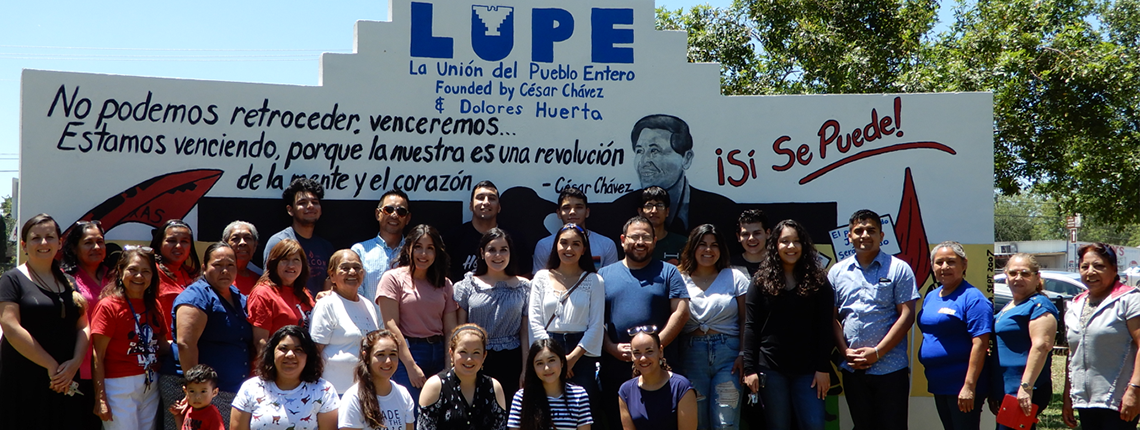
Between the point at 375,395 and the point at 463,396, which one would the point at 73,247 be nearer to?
the point at 375,395

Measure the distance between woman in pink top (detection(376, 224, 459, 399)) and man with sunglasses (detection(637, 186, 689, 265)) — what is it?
1.75 meters

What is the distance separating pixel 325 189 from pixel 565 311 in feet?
8.25

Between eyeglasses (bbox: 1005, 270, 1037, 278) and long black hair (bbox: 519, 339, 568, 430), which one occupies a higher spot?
eyeglasses (bbox: 1005, 270, 1037, 278)

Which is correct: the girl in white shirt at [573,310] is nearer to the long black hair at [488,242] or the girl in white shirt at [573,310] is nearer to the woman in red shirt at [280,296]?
the long black hair at [488,242]

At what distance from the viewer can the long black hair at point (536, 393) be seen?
4.83 m

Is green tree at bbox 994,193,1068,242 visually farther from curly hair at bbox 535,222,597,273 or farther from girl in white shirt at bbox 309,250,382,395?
girl in white shirt at bbox 309,250,382,395

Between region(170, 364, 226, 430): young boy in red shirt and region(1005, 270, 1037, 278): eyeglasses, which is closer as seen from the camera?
region(170, 364, 226, 430): young boy in red shirt

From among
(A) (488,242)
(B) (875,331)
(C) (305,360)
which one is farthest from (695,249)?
(C) (305,360)

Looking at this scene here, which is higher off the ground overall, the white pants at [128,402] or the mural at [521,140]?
the mural at [521,140]

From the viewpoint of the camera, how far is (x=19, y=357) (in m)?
4.95

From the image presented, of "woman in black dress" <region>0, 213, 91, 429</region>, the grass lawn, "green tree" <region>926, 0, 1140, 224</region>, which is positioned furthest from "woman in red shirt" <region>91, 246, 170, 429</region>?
"green tree" <region>926, 0, 1140, 224</region>

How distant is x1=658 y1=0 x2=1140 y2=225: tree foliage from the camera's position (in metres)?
10.9

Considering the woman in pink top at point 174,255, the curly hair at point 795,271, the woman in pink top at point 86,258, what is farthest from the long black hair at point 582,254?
the woman in pink top at point 86,258

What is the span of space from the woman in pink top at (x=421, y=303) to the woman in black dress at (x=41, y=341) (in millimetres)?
1806
